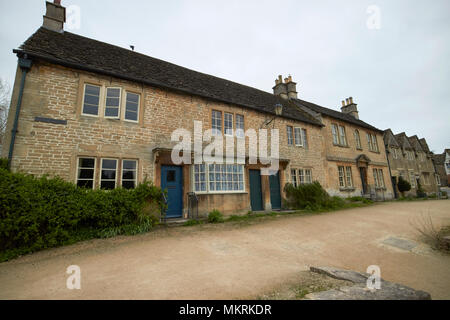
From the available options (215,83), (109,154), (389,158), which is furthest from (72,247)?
(389,158)

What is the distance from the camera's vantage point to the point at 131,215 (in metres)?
6.79

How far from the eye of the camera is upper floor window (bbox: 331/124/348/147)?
15.8 m

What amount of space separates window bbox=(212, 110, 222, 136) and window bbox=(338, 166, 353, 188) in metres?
10.8

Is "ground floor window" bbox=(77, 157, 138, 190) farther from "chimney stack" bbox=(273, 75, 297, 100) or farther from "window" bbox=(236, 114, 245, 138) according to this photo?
"chimney stack" bbox=(273, 75, 297, 100)

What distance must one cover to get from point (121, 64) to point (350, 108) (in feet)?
74.3

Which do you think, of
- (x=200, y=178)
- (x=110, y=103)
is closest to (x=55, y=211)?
(x=110, y=103)

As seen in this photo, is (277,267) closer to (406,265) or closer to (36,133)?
(406,265)

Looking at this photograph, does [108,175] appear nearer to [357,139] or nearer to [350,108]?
[357,139]

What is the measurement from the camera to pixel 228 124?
34.9ft

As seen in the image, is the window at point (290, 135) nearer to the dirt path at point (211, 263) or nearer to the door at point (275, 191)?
the door at point (275, 191)

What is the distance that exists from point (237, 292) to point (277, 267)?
1.32 meters

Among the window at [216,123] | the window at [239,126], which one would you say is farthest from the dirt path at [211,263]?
the window at [239,126]

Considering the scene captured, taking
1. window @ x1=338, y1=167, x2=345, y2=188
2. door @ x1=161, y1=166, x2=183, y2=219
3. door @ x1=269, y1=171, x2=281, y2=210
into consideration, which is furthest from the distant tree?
door @ x1=161, y1=166, x2=183, y2=219

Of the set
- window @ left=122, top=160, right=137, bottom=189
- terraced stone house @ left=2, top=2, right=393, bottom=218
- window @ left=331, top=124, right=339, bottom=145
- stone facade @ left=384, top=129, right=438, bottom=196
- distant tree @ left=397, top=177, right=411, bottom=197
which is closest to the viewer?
terraced stone house @ left=2, top=2, right=393, bottom=218
